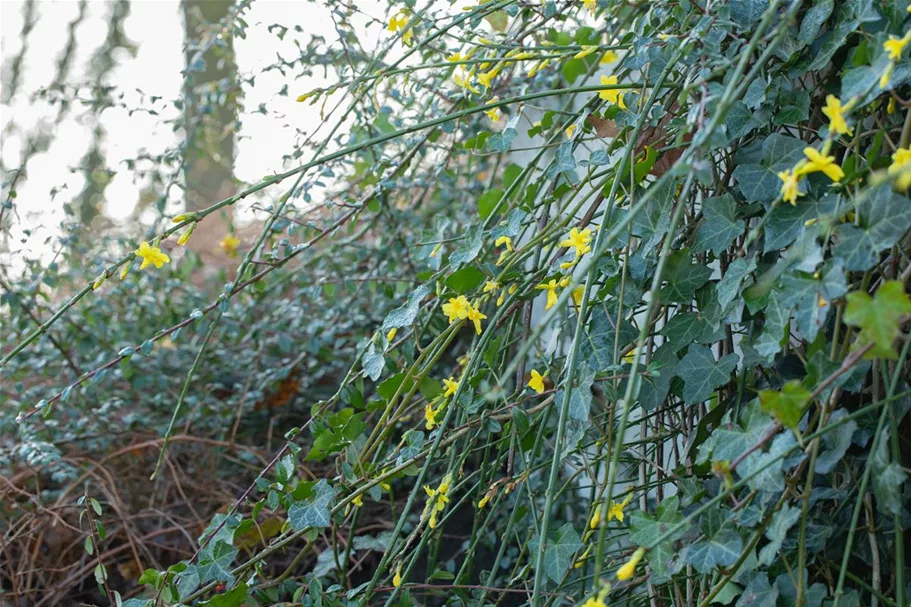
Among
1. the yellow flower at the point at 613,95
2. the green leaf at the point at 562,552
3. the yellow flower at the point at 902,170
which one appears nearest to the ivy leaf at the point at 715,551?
the green leaf at the point at 562,552

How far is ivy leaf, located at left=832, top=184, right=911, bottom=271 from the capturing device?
70 centimetres

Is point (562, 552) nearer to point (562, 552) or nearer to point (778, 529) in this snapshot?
point (562, 552)

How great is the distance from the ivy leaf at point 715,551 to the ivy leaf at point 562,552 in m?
0.15

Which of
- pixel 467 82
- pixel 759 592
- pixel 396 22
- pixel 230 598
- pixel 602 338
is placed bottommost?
pixel 759 592

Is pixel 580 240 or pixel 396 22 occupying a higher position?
pixel 396 22

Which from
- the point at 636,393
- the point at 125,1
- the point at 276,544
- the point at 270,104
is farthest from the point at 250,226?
the point at 125,1

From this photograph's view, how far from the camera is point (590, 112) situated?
110 centimetres

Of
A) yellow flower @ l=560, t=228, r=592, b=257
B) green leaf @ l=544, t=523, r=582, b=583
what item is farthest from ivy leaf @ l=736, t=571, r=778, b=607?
yellow flower @ l=560, t=228, r=592, b=257

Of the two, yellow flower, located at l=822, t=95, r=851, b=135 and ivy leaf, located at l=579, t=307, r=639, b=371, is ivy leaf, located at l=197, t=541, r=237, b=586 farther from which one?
yellow flower, located at l=822, t=95, r=851, b=135

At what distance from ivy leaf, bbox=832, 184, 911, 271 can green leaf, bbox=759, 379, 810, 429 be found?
4.7 inches

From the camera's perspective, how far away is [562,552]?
0.93m

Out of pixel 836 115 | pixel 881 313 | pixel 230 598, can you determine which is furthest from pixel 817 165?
pixel 230 598

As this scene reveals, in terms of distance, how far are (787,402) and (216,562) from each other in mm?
731

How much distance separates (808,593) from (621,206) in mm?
490
